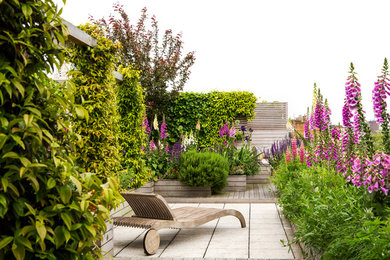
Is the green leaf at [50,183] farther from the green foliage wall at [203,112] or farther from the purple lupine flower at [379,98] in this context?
the green foliage wall at [203,112]

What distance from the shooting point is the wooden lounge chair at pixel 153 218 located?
414cm

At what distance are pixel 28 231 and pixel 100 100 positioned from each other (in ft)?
11.2

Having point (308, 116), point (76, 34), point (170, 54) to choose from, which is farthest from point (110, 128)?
point (170, 54)

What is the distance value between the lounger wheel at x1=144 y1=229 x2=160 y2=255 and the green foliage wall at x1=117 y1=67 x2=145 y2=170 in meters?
2.90

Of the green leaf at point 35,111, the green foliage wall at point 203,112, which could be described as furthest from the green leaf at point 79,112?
the green foliage wall at point 203,112

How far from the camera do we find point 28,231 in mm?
1747

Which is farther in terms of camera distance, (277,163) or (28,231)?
(277,163)

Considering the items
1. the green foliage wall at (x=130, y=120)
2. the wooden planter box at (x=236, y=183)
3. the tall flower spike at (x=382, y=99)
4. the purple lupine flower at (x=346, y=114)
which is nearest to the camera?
the tall flower spike at (x=382, y=99)

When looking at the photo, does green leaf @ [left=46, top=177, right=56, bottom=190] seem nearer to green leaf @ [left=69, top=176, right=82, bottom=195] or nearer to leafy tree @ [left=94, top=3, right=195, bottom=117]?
green leaf @ [left=69, top=176, right=82, bottom=195]

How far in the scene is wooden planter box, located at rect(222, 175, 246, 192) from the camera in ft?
27.4

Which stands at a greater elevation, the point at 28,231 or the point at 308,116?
the point at 308,116

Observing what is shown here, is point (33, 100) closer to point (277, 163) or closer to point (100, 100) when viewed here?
point (100, 100)

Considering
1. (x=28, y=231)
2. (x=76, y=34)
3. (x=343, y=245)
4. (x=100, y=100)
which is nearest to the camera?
(x=28, y=231)

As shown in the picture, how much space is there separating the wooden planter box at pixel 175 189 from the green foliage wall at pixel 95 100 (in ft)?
9.65
